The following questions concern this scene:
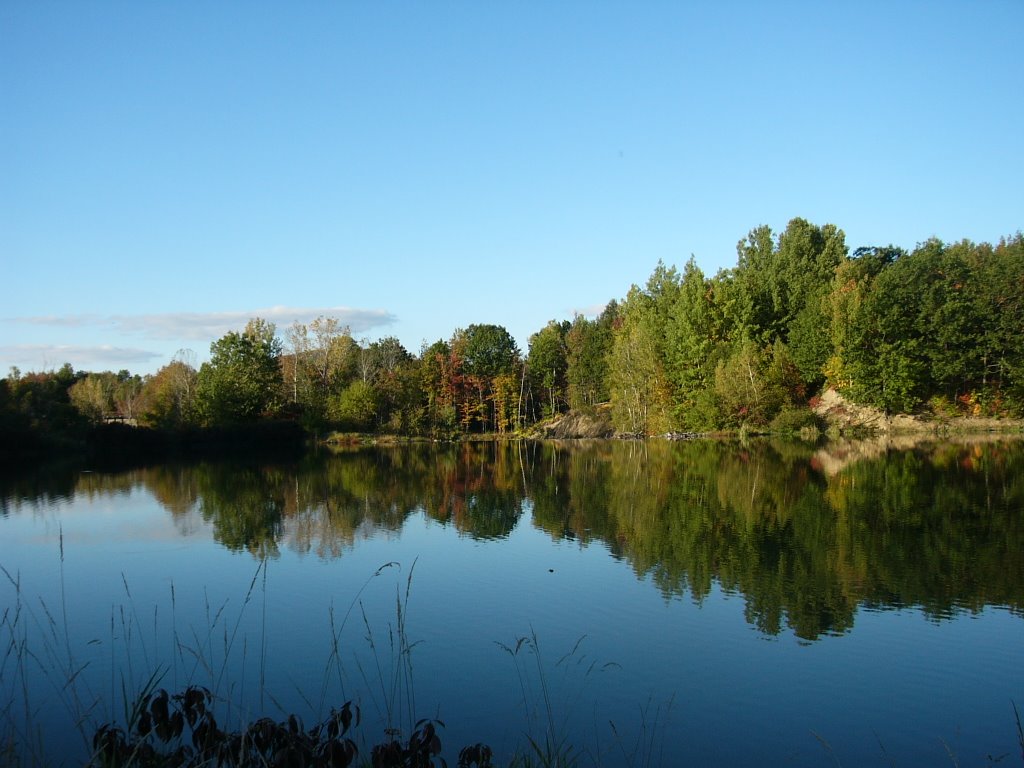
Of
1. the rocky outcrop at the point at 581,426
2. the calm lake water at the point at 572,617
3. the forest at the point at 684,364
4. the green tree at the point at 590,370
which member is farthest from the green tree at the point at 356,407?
the calm lake water at the point at 572,617

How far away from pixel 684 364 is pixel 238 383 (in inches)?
1433

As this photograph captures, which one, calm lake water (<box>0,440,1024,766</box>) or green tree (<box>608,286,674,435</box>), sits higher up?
green tree (<box>608,286,674,435</box>)

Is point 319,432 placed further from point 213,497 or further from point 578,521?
point 578,521

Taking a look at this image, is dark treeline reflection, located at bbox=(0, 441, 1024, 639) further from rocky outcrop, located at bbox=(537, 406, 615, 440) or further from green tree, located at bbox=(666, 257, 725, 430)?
rocky outcrop, located at bbox=(537, 406, 615, 440)

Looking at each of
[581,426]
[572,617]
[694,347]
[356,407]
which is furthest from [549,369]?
[572,617]

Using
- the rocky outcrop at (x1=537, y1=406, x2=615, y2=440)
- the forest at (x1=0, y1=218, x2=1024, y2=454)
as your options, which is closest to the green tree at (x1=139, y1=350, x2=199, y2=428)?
the forest at (x1=0, y1=218, x2=1024, y2=454)

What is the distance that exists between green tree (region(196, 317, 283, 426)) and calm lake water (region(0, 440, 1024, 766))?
120 ft

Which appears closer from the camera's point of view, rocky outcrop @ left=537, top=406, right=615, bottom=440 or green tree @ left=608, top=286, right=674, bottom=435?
green tree @ left=608, top=286, right=674, bottom=435

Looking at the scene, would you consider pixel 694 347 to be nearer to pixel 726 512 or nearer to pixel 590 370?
pixel 590 370

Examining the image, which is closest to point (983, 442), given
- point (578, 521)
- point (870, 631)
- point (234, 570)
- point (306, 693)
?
point (578, 521)

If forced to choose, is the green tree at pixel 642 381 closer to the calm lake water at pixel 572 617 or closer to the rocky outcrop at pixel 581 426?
the rocky outcrop at pixel 581 426

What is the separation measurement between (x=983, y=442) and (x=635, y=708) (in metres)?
39.7

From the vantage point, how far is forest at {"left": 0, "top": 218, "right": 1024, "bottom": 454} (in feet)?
157

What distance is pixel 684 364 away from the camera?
2371 inches
